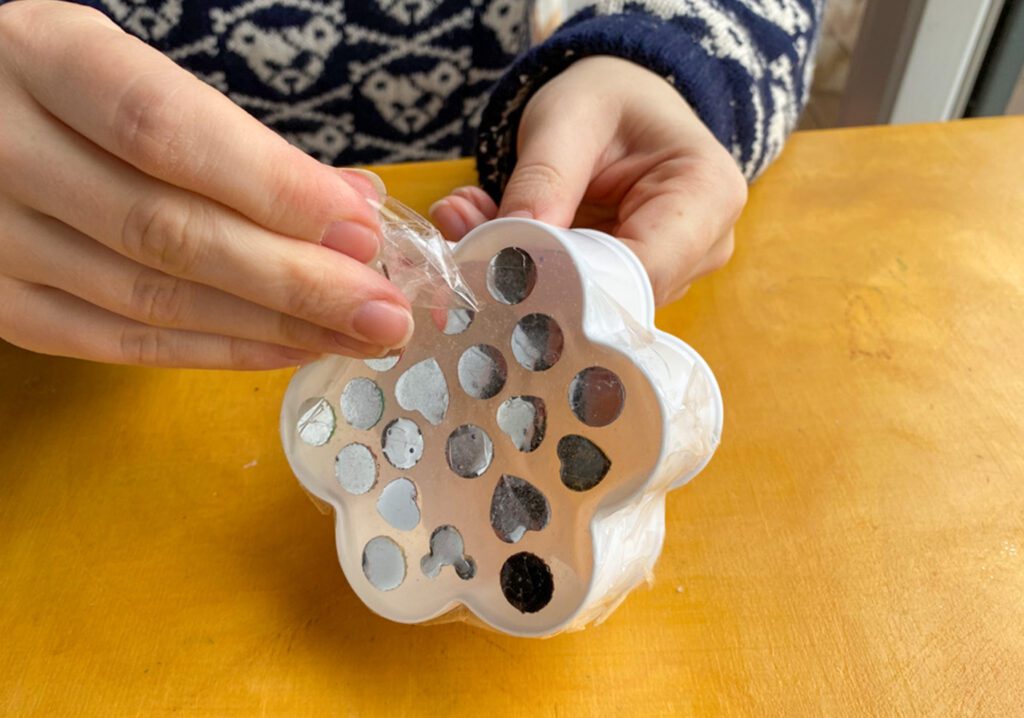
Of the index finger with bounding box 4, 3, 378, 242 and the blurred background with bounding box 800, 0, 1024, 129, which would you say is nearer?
the index finger with bounding box 4, 3, 378, 242

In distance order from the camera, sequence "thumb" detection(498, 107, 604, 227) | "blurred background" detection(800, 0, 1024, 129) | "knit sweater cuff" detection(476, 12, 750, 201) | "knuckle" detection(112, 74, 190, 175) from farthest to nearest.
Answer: "blurred background" detection(800, 0, 1024, 129) → "knit sweater cuff" detection(476, 12, 750, 201) → "thumb" detection(498, 107, 604, 227) → "knuckle" detection(112, 74, 190, 175)

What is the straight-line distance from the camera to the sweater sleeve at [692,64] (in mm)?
521

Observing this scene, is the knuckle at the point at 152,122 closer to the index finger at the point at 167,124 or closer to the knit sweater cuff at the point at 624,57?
the index finger at the point at 167,124

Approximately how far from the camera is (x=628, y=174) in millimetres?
483

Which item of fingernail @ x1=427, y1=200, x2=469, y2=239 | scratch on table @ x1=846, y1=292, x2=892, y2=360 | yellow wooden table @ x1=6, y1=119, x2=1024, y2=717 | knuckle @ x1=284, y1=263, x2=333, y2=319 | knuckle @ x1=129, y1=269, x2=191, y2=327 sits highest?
knuckle @ x1=284, y1=263, x2=333, y2=319

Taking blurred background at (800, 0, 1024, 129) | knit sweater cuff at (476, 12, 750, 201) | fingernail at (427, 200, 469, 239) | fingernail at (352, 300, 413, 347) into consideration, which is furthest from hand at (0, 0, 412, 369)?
blurred background at (800, 0, 1024, 129)

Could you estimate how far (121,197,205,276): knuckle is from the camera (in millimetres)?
313

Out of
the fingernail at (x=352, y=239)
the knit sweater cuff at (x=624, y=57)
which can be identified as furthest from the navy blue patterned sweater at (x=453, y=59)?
the fingernail at (x=352, y=239)

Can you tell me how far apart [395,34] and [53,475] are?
17.3 inches

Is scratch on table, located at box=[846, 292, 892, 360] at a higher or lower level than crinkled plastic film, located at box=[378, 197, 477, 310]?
lower

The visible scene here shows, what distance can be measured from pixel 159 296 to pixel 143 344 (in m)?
0.05

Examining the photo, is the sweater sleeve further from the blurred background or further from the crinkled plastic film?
the blurred background

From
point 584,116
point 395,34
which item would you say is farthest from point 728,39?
point 395,34

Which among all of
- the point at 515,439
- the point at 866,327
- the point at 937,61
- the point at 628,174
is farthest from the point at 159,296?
the point at 937,61
